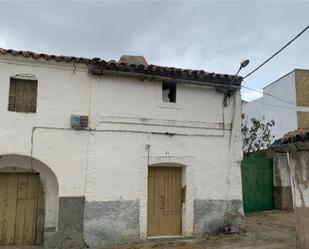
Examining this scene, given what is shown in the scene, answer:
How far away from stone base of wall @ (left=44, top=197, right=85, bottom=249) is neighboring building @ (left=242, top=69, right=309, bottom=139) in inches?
549

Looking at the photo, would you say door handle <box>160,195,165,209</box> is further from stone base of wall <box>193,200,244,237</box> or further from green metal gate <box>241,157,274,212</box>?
green metal gate <box>241,157,274,212</box>

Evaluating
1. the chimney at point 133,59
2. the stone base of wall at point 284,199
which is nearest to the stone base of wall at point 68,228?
the chimney at point 133,59

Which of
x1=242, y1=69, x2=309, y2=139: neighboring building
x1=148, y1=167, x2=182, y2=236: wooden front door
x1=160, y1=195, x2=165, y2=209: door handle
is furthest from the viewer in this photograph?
x1=242, y1=69, x2=309, y2=139: neighboring building

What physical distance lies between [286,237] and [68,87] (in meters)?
7.06

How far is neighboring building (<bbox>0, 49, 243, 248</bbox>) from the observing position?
9648 mm

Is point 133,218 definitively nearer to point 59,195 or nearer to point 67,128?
point 59,195

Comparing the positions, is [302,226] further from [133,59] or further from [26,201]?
[133,59]

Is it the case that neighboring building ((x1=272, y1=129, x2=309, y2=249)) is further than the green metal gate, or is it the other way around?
the green metal gate

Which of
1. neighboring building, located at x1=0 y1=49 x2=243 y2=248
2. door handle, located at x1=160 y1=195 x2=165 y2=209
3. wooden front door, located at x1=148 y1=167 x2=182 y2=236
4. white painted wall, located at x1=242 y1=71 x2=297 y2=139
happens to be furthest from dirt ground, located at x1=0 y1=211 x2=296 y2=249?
white painted wall, located at x1=242 y1=71 x2=297 y2=139

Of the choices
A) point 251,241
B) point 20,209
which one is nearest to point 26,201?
point 20,209

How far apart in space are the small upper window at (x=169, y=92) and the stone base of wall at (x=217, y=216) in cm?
294

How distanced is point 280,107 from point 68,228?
15.4 metres

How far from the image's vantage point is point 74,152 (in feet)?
32.3

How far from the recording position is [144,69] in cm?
1047
